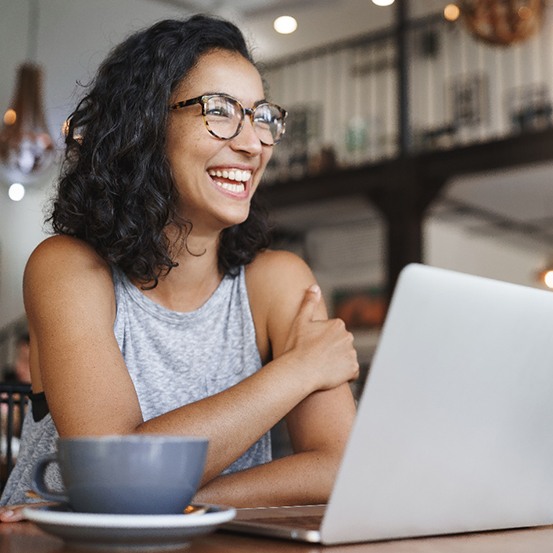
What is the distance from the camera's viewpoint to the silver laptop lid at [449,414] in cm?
68

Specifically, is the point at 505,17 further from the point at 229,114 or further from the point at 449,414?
the point at 449,414

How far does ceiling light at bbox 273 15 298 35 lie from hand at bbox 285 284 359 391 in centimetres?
759

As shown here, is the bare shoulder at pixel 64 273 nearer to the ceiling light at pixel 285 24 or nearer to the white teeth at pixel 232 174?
the white teeth at pixel 232 174

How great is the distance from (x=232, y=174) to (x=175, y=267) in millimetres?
194

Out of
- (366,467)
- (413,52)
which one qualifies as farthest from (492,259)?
(366,467)

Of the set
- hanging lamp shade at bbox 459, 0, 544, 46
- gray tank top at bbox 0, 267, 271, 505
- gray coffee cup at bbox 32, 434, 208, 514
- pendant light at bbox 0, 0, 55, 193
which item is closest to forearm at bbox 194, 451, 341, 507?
gray tank top at bbox 0, 267, 271, 505

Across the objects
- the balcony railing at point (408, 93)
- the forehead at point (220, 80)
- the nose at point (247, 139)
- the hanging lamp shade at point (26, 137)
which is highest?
the balcony railing at point (408, 93)

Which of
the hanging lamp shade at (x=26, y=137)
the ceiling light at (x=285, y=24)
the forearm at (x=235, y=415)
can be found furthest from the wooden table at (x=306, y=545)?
the ceiling light at (x=285, y=24)

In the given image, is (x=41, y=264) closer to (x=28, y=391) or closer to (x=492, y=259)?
(x=28, y=391)

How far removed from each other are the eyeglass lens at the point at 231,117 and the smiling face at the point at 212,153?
0.01 metres

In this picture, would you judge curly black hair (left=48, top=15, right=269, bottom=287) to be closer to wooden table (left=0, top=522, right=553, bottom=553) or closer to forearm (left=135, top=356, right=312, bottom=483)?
forearm (left=135, top=356, right=312, bottom=483)

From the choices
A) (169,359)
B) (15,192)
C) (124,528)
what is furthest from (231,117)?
(15,192)

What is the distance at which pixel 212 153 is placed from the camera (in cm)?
143

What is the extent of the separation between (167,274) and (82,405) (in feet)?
1.21
